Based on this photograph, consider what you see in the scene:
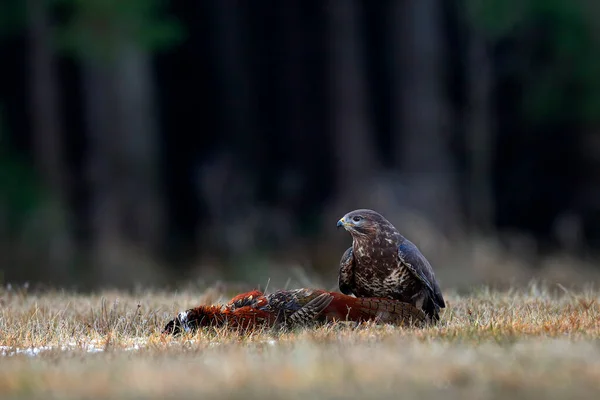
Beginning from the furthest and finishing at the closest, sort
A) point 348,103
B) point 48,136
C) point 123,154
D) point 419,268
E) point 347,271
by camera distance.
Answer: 1. point 348,103
2. point 48,136
3. point 123,154
4. point 347,271
5. point 419,268

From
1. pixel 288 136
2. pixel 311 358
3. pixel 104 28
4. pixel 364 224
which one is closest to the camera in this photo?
pixel 311 358

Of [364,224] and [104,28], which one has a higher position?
[104,28]

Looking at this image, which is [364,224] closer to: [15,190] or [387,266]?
[387,266]

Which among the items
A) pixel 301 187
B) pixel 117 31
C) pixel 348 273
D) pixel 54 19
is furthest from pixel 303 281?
pixel 301 187

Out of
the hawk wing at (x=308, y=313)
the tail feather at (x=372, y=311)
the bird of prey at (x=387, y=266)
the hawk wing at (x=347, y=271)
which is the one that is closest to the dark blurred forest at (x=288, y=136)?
the hawk wing at (x=347, y=271)

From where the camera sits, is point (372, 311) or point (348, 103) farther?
point (348, 103)

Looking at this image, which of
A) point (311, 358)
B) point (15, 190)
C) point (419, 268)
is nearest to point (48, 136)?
point (15, 190)

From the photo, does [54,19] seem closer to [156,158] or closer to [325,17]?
[156,158]

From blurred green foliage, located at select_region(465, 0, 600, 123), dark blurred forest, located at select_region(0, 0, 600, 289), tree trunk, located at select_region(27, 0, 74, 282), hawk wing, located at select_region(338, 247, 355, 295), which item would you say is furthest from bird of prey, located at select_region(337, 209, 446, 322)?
Result: blurred green foliage, located at select_region(465, 0, 600, 123)

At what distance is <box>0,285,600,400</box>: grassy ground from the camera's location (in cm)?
474

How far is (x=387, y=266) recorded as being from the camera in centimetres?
750

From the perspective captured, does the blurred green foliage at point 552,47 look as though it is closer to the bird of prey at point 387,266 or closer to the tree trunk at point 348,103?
the tree trunk at point 348,103

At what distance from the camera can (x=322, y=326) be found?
22.7ft

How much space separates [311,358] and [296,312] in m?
1.86
